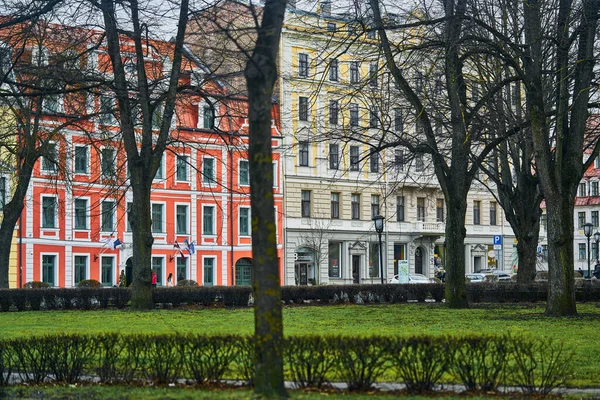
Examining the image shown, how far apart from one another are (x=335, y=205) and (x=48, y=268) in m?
22.8

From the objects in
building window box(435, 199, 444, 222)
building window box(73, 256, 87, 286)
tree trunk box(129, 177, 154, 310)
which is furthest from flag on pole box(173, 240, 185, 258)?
tree trunk box(129, 177, 154, 310)

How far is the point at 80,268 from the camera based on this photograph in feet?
193

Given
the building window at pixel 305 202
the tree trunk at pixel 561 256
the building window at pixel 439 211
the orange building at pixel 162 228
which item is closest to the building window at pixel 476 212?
the building window at pixel 439 211

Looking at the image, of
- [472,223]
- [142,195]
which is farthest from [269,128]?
[472,223]

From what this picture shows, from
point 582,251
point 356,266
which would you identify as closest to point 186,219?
point 356,266

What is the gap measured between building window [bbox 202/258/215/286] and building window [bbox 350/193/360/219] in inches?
503

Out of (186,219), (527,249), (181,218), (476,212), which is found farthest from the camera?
(476,212)

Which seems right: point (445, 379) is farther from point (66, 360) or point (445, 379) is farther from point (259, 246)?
point (66, 360)

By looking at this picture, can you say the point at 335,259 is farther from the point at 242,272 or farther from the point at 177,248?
the point at 177,248

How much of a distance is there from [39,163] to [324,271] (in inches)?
860

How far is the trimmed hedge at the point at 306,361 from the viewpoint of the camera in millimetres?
11664

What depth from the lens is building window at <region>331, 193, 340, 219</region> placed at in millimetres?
71875

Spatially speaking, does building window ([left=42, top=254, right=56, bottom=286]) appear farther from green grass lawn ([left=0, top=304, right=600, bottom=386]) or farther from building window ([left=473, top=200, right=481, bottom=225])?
building window ([left=473, top=200, right=481, bottom=225])

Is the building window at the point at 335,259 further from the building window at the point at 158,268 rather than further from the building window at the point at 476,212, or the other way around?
the building window at the point at 476,212
